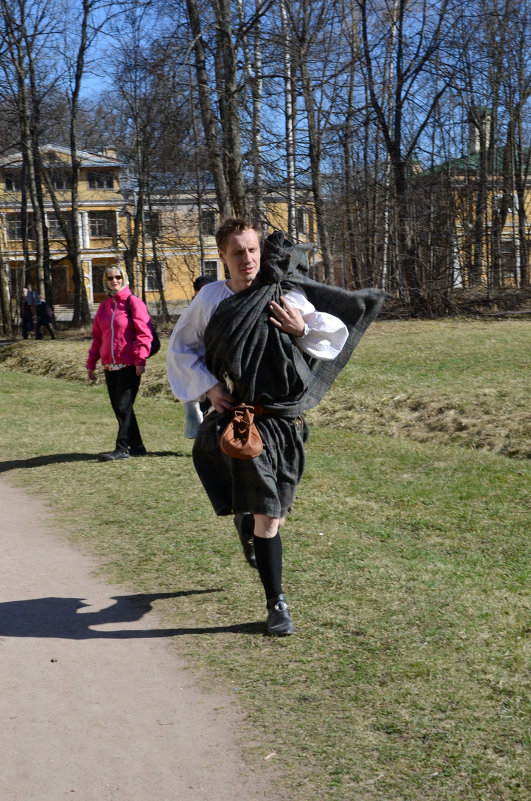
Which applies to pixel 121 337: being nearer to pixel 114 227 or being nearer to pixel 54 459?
pixel 54 459

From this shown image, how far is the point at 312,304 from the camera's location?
466 cm

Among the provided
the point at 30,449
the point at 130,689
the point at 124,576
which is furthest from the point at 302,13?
the point at 130,689

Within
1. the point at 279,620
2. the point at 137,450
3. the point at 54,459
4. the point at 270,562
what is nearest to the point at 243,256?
the point at 270,562

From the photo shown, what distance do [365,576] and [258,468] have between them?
145cm

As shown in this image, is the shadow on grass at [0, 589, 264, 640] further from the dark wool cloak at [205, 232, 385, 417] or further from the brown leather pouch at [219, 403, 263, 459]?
the dark wool cloak at [205, 232, 385, 417]

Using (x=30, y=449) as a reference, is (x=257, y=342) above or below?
above

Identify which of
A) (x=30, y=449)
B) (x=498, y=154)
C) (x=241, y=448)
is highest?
(x=498, y=154)

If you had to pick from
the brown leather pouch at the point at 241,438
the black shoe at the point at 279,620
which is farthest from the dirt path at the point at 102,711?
the brown leather pouch at the point at 241,438

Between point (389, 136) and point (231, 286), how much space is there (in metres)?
22.2

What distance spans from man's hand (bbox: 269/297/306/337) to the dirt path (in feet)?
5.39

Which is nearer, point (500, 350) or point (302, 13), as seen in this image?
point (500, 350)

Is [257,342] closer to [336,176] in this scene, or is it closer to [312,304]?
[312,304]

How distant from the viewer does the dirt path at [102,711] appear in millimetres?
3150

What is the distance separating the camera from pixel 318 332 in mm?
4457
